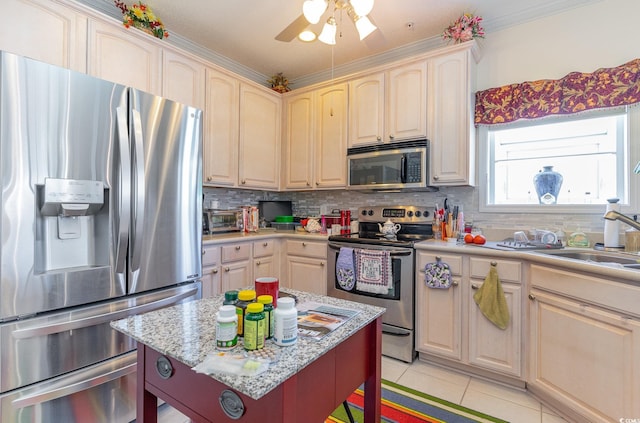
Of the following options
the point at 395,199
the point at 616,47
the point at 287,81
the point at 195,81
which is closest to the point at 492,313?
the point at 395,199

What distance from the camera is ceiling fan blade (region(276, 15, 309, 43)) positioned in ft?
5.95

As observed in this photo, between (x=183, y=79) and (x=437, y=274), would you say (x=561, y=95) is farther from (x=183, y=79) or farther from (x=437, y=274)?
→ (x=183, y=79)

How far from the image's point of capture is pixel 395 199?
3193 mm

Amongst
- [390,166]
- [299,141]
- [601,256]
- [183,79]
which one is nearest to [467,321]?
[601,256]

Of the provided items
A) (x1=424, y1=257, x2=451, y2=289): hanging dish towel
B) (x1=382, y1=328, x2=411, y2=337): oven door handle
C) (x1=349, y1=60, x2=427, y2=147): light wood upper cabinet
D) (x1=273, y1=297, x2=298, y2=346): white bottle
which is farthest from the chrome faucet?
(x1=273, y1=297, x2=298, y2=346): white bottle

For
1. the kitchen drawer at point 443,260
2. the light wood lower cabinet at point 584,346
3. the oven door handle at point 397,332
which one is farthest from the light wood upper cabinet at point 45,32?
the light wood lower cabinet at point 584,346

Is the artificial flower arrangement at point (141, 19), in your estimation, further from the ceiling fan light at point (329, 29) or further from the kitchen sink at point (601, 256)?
the kitchen sink at point (601, 256)

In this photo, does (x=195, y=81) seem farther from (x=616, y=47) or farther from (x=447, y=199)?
(x=616, y=47)

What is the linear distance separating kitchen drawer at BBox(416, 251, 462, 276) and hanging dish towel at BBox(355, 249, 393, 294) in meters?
0.23

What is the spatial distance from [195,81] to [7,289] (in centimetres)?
202

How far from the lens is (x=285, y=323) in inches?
32.1

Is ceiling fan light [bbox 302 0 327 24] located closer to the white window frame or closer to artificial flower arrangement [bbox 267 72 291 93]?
the white window frame

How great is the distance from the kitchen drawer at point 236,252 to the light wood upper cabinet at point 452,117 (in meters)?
1.77

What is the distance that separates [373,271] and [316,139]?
161 cm
